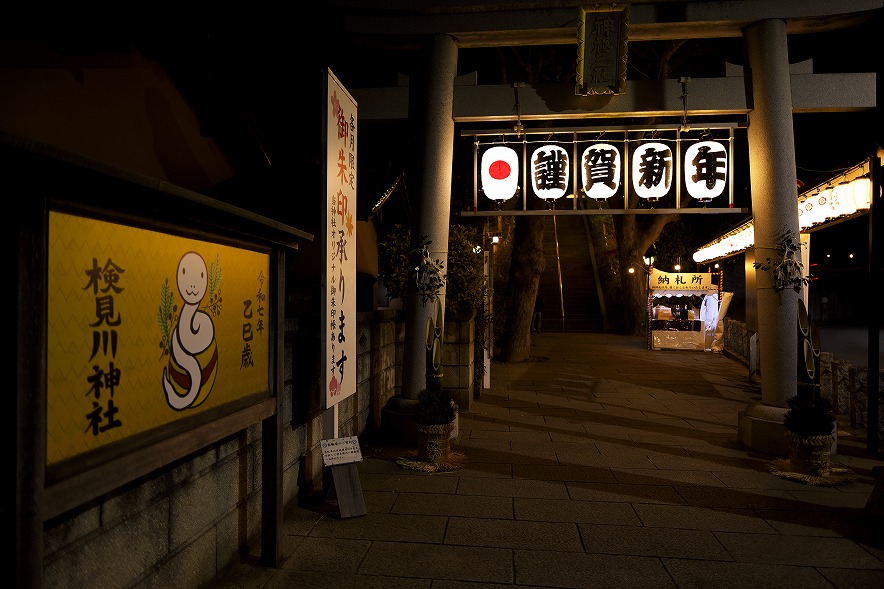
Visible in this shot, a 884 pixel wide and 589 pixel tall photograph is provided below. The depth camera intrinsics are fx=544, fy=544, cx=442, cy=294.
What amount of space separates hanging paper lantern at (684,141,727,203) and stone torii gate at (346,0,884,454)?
19.7 inches

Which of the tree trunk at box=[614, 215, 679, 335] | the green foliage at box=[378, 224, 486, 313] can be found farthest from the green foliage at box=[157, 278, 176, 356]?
the tree trunk at box=[614, 215, 679, 335]

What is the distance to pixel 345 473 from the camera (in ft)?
19.2

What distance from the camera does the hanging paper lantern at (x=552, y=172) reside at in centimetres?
949

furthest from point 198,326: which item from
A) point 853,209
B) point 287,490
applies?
point 853,209

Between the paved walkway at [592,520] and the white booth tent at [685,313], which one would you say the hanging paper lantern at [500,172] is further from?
the white booth tent at [685,313]

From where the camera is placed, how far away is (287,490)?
571 centimetres

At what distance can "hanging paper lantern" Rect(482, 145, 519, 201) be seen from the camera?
9.66 meters

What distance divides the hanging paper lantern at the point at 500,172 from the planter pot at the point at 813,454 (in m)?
5.70

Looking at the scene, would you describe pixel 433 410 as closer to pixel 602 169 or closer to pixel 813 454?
pixel 813 454

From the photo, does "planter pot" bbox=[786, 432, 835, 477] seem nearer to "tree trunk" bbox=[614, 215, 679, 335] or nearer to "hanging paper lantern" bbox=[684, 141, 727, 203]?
"hanging paper lantern" bbox=[684, 141, 727, 203]

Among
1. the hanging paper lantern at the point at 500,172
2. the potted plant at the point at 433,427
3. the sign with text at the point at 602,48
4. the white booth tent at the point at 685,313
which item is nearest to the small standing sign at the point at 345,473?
the potted plant at the point at 433,427

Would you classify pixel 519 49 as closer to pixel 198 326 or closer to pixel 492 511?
pixel 492 511

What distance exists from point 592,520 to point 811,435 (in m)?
3.50

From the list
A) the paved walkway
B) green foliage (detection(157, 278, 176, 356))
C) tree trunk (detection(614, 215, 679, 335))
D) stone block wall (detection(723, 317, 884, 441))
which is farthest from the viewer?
tree trunk (detection(614, 215, 679, 335))
